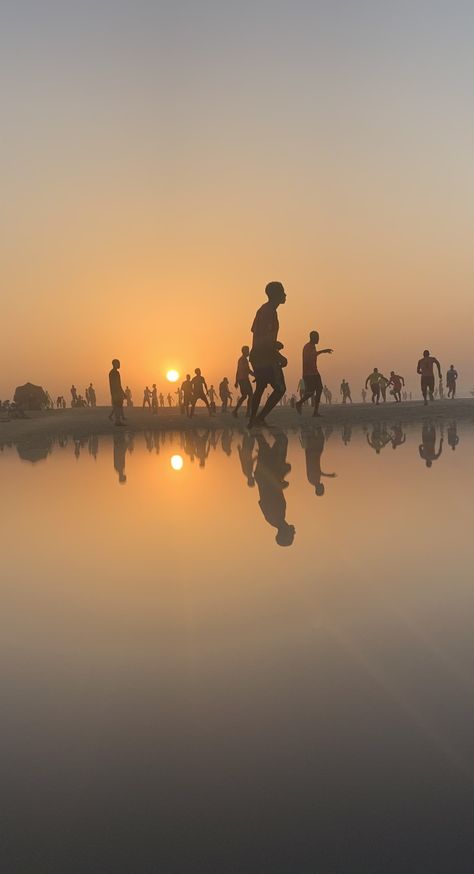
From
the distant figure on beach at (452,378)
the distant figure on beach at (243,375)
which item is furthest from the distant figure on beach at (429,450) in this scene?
the distant figure on beach at (452,378)

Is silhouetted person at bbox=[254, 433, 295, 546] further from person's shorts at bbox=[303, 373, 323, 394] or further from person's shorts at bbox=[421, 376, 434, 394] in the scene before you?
person's shorts at bbox=[421, 376, 434, 394]

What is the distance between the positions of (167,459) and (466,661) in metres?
7.70

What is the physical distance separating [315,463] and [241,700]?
5.83m

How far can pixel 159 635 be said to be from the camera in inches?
78.3

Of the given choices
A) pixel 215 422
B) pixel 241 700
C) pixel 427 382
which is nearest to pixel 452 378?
pixel 427 382

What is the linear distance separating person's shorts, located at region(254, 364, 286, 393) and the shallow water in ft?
28.3

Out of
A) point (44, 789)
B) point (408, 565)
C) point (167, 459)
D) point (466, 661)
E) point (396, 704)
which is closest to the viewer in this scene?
point (44, 789)

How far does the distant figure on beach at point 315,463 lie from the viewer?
5340 mm

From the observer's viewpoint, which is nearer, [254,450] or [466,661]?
[466,661]

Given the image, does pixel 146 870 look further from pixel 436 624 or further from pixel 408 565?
pixel 408 565

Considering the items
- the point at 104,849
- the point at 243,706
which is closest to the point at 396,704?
the point at 243,706

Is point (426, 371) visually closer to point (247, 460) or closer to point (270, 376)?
point (270, 376)

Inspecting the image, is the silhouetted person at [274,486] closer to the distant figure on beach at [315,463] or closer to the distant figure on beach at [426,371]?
the distant figure on beach at [315,463]

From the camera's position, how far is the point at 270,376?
39.9 feet
